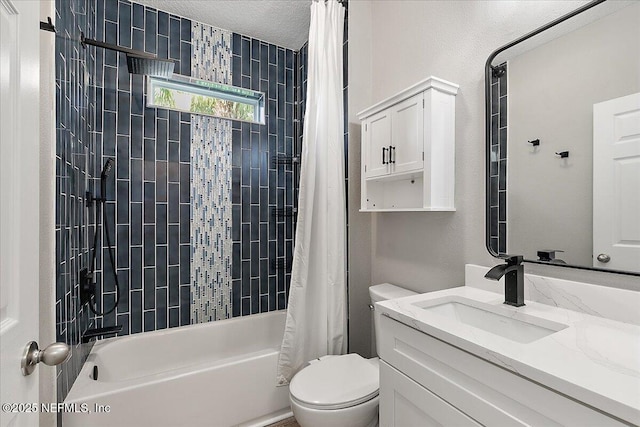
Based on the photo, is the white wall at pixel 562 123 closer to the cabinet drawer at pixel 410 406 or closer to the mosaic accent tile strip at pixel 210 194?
the cabinet drawer at pixel 410 406

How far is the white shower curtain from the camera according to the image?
1856 millimetres

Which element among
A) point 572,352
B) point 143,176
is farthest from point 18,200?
point 143,176

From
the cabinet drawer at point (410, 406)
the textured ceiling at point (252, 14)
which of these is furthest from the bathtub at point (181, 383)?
the textured ceiling at point (252, 14)

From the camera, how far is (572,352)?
740 millimetres

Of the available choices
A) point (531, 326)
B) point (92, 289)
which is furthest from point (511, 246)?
point (92, 289)

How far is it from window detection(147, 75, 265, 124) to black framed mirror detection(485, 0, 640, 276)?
1792mm

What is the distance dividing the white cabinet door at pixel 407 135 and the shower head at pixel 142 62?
137cm

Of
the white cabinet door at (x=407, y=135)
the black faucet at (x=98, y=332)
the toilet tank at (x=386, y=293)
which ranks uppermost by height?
the white cabinet door at (x=407, y=135)

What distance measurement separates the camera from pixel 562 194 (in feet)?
3.69

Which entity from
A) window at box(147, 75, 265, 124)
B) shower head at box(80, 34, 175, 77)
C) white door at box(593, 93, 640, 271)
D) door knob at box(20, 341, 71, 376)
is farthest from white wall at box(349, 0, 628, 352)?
door knob at box(20, 341, 71, 376)

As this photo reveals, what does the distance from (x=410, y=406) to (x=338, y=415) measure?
0.41m

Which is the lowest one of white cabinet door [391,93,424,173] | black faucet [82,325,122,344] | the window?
black faucet [82,325,122,344]

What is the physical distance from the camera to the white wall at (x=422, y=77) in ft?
4.63

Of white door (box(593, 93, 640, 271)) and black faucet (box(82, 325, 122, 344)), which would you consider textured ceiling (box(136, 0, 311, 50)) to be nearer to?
white door (box(593, 93, 640, 271))
